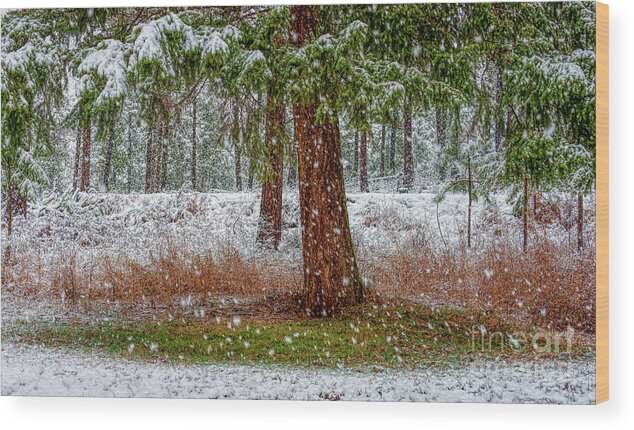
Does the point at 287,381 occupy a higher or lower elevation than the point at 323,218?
lower

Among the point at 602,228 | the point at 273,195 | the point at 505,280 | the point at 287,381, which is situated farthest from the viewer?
the point at 273,195

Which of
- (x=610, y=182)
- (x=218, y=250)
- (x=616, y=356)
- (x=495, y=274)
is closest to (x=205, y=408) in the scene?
(x=218, y=250)

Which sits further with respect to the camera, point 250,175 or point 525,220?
point 250,175

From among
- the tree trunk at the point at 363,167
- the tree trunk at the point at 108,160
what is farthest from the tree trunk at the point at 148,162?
the tree trunk at the point at 363,167

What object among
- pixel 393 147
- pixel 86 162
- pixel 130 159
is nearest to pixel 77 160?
pixel 86 162

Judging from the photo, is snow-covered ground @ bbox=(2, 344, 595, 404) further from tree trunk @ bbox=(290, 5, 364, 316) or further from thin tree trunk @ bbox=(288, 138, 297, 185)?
thin tree trunk @ bbox=(288, 138, 297, 185)

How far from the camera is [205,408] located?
6461mm

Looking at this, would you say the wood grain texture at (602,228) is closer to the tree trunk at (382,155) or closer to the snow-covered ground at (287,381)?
the snow-covered ground at (287,381)

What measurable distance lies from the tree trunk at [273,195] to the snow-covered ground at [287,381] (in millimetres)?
1146

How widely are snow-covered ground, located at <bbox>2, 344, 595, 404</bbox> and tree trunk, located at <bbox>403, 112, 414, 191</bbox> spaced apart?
161cm

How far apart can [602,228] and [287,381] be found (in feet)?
9.59

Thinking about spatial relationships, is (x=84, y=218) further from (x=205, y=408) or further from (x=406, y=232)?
(x=406, y=232)

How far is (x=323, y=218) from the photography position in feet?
21.7

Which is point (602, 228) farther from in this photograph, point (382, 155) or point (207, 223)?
point (207, 223)
